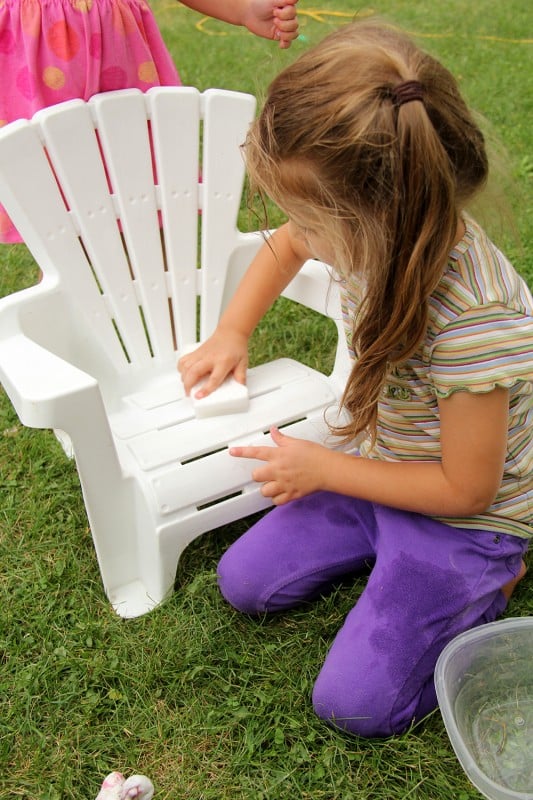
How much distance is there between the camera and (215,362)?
1575 millimetres

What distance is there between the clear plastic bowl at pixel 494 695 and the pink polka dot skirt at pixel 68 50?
4.17 ft

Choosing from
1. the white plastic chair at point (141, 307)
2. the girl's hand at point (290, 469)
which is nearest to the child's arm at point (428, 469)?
the girl's hand at point (290, 469)

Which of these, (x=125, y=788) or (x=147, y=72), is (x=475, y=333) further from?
(x=147, y=72)

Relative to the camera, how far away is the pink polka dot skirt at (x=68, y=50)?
153 centimetres

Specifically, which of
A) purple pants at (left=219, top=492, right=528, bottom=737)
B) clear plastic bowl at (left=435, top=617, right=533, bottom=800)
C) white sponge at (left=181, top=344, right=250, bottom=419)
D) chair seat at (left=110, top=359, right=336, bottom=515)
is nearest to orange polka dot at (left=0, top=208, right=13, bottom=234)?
chair seat at (left=110, top=359, right=336, bottom=515)

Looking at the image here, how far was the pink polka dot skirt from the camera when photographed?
1533mm

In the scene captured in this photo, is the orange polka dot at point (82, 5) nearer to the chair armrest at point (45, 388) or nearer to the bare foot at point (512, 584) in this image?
the chair armrest at point (45, 388)

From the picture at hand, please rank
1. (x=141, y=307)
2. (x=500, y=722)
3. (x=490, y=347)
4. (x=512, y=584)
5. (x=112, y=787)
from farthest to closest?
1. (x=141, y=307)
2. (x=512, y=584)
3. (x=500, y=722)
4. (x=112, y=787)
5. (x=490, y=347)

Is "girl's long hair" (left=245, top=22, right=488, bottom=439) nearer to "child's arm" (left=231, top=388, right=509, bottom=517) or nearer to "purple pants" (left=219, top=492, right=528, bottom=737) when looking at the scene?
"child's arm" (left=231, top=388, right=509, bottom=517)

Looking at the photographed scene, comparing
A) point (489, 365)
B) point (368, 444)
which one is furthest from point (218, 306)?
point (489, 365)

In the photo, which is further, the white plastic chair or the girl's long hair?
the white plastic chair

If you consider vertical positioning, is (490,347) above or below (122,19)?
below

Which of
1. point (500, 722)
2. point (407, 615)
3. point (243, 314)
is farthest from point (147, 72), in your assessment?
point (500, 722)

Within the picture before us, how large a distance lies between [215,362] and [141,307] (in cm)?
34
